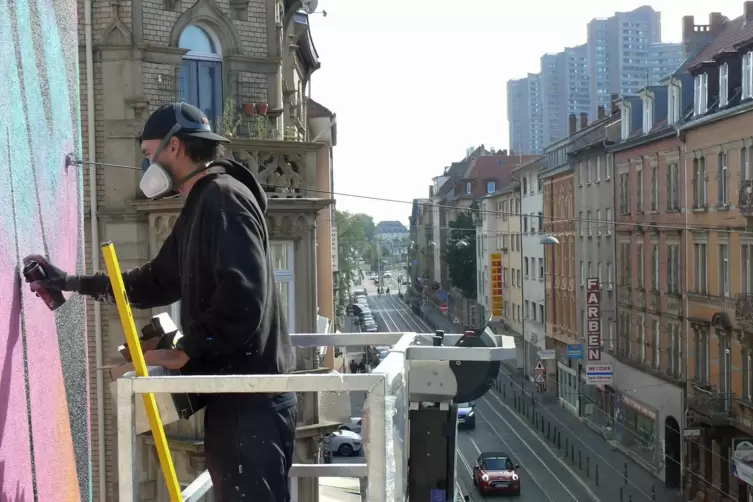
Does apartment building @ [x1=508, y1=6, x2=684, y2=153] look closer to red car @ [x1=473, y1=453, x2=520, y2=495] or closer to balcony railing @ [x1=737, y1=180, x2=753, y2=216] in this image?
red car @ [x1=473, y1=453, x2=520, y2=495]

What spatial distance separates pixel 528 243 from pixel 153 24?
5382 centimetres

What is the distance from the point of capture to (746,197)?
32.3 m

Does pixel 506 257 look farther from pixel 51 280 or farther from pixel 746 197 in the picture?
pixel 51 280

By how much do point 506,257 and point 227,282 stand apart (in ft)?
239

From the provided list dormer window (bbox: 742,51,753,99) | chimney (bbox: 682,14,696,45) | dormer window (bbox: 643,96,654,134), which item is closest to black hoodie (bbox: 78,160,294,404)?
dormer window (bbox: 742,51,753,99)

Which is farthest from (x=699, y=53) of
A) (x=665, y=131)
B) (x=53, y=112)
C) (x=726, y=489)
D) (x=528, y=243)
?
(x=53, y=112)

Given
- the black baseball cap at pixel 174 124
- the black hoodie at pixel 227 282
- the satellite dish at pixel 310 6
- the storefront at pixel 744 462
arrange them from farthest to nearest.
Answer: the storefront at pixel 744 462 → the satellite dish at pixel 310 6 → the black baseball cap at pixel 174 124 → the black hoodie at pixel 227 282

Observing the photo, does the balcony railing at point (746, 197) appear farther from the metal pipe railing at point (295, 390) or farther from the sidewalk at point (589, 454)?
the metal pipe railing at point (295, 390)

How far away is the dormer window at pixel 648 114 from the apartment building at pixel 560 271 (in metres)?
10.7

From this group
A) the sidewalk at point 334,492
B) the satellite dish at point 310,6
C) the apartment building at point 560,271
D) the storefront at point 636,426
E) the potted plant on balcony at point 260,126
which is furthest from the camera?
the apartment building at point 560,271

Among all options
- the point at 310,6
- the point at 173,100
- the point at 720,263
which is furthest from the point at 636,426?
the point at 173,100

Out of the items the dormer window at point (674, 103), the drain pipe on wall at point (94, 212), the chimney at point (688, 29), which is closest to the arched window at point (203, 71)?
the drain pipe on wall at point (94, 212)

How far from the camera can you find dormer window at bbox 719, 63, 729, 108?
35.2m

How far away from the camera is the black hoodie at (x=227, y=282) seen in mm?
3303
